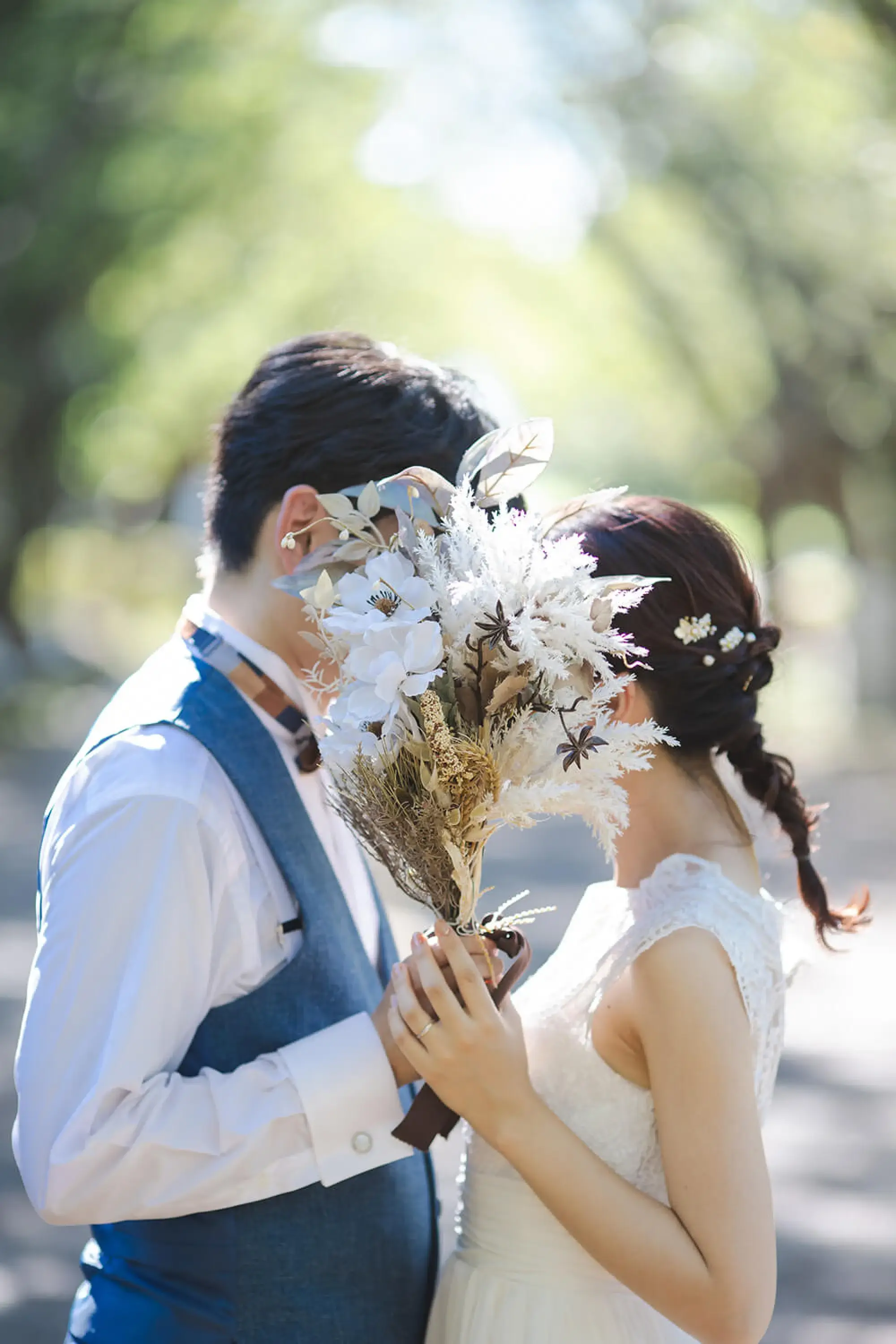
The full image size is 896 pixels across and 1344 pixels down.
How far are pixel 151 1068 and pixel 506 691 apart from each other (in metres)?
0.76

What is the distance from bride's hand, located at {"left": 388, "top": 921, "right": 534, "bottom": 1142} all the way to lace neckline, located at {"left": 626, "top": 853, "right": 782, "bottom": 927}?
1.28ft

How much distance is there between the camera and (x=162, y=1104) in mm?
2080

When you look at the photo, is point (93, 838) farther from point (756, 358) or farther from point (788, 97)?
point (756, 358)

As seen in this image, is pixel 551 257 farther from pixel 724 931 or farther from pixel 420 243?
pixel 724 931

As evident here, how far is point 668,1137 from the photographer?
7.18 ft

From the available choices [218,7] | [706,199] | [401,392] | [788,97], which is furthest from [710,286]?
[401,392]

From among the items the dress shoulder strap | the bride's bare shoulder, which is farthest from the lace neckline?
the bride's bare shoulder

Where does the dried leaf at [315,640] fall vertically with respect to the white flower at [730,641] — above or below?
above

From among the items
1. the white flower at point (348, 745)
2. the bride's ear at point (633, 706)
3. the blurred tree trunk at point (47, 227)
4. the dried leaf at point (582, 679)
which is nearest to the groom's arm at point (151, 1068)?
the white flower at point (348, 745)

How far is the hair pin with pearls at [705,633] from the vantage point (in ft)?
8.36

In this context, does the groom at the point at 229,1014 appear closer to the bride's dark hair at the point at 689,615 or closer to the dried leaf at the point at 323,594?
the dried leaf at the point at 323,594

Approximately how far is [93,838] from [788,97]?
18.8 m

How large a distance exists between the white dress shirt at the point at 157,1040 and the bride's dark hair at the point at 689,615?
806 mm

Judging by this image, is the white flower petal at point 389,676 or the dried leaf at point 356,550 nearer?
the white flower petal at point 389,676
